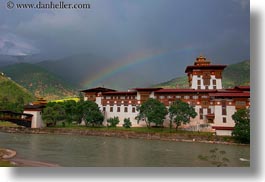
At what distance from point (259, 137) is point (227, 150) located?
1271 mm

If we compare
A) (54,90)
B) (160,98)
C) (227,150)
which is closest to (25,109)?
(54,90)

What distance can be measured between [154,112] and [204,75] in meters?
2.41

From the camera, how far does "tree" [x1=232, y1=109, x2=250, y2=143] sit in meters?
6.05

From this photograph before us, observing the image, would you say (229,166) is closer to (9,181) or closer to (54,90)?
(9,181)

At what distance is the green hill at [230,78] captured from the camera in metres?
6.57

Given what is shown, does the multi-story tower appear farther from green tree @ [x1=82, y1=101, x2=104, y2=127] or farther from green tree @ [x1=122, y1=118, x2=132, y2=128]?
green tree @ [x1=82, y1=101, x2=104, y2=127]

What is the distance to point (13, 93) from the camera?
18016 millimetres

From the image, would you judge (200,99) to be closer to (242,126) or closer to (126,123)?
(126,123)

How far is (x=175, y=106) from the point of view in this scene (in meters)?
11.0

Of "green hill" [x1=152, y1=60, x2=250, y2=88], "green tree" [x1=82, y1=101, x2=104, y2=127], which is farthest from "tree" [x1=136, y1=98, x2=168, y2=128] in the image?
"green tree" [x1=82, y1=101, x2=104, y2=127]

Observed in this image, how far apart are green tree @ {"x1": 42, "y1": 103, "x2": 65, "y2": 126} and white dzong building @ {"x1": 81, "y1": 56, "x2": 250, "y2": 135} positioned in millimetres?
1757

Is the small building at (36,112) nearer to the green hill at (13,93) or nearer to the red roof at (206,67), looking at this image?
the green hill at (13,93)

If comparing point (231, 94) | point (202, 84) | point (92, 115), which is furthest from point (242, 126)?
point (92, 115)

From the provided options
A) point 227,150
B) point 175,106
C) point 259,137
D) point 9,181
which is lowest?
point 9,181
